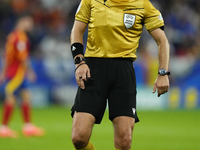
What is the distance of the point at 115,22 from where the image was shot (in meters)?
4.20

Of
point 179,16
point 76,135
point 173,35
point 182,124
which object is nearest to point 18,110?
point 182,124

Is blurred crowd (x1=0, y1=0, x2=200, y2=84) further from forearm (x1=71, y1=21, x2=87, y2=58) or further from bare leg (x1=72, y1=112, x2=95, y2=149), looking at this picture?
bare leg (x1=72, y1=112, x2=95, y2=149)

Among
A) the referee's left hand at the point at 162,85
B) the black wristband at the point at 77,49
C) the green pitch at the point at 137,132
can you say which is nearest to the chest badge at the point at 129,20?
the black wristband at the point at 77,49

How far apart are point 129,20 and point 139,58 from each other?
1001cm

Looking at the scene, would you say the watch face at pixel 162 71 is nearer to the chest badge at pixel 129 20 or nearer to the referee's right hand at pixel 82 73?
the chest badge at pixel 129 20

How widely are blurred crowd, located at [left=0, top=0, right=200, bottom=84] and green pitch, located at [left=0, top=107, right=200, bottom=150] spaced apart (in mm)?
1630

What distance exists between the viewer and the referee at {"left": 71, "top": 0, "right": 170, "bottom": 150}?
416 centimetres

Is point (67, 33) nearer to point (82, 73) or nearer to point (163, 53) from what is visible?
point (163, 53)

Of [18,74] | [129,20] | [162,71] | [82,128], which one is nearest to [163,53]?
[162,71]

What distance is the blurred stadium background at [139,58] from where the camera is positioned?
42.7 ft

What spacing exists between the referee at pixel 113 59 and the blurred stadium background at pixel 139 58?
5941mm

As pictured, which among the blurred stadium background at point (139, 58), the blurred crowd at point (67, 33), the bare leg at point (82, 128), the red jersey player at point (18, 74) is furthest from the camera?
the blurred crowd at point (67, 33)

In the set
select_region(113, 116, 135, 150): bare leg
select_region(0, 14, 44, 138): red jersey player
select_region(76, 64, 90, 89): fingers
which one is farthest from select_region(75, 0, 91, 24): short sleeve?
select_region(0, 14, 44, 138): red jersey player

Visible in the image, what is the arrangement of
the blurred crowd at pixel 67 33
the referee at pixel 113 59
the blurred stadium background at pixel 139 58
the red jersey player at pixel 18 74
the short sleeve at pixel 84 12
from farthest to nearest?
the blurred crowd at pixel 67 33
the blurred stadium background at pixel 139 58
the red jersey player at pixel 18 74
the short sleeve at pixel 84 12
the referee at pixel 113 59
